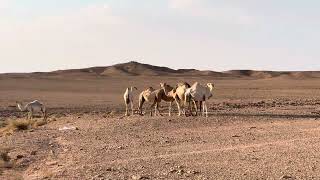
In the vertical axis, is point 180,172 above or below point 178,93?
below

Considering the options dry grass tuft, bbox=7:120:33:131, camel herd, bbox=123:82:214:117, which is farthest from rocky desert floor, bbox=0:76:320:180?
camel herd, bbox=123:82:214:117

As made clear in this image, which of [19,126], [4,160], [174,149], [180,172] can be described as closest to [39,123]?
[19,126]

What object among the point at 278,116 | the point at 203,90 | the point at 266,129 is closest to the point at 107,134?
the point at 266,129

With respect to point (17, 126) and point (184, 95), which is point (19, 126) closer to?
point (17, 126)

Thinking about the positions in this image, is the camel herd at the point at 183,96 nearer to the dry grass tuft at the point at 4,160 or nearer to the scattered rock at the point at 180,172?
the dry grass tuft at the point at 4,160

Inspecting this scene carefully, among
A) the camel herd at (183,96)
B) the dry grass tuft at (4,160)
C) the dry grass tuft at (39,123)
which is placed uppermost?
the camel herd at (183,96)

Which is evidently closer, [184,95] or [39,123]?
[184,95]

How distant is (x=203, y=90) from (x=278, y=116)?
131 inches

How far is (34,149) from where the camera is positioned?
20.2 metres

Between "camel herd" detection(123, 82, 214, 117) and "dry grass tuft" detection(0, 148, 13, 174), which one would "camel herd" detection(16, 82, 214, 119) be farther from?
"dry grass tuft" detection(0, 148, 13, 174)

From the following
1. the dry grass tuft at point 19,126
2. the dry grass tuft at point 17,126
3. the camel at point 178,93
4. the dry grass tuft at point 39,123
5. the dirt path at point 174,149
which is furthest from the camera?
the camel at point 178,93

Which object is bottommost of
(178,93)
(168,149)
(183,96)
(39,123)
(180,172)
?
(39,123)

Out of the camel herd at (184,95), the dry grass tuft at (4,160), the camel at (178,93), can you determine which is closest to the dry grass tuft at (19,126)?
the camel herd at (184,95)

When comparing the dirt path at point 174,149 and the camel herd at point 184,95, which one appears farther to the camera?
the camel herd at point 184,95
